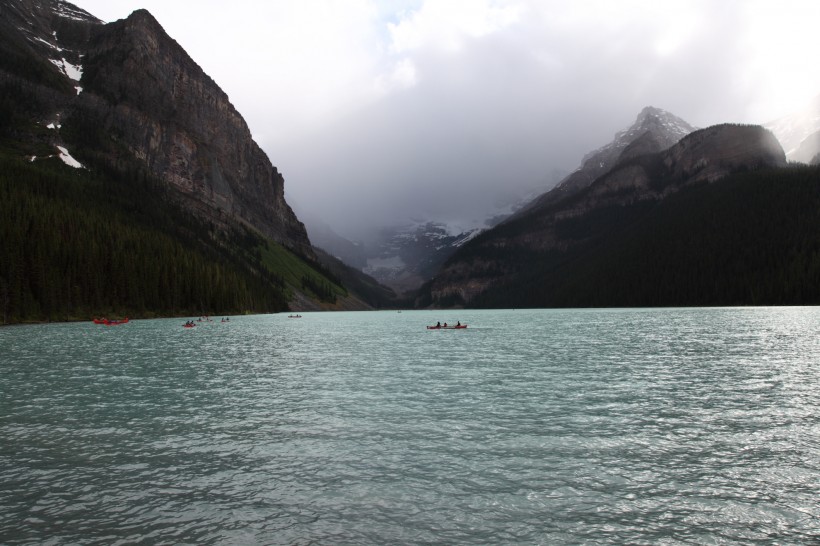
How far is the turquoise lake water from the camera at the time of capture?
44.4 ft

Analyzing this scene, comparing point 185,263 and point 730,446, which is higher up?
point 185,263

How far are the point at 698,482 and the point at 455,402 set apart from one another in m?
15.5

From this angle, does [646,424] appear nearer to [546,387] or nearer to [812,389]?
[546,387]

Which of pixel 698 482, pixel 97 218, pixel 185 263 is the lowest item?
pixel 698 482

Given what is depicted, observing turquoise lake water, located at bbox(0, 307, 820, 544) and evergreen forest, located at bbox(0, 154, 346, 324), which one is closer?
turquoise lake water, located at bbox(0, 307, 820, 544)

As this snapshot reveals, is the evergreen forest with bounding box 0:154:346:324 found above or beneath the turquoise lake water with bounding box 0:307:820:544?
above

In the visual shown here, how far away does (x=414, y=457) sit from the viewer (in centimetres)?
1972

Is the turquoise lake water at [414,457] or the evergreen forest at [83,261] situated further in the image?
the evergreen forest at [83,261]

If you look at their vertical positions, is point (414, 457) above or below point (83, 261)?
below

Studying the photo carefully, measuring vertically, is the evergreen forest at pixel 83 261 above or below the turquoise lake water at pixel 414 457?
above

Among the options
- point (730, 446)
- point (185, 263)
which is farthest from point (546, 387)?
point (185, 263)

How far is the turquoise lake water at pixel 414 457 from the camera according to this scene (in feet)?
44.4

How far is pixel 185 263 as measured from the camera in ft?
565

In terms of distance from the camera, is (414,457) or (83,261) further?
(83,261)
